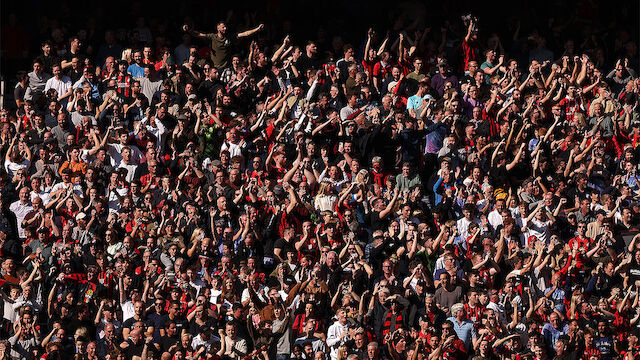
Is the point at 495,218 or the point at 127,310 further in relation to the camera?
the point at 495,218

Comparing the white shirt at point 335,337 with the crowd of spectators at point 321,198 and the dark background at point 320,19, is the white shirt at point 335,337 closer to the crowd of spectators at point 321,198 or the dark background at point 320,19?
the crowd of spectators at point 321,198

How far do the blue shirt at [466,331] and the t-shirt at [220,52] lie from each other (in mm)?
7166

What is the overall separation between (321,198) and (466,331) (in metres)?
3.44

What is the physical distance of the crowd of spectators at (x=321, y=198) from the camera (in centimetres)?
2198

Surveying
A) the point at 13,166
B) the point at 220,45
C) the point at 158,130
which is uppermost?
the point at 220,45

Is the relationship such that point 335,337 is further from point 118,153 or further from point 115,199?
point 118,153

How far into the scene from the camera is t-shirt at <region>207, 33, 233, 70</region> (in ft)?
87.6

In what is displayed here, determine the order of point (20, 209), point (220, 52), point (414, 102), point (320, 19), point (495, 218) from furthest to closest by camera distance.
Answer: point (320, 19) → point (220, 52) → point (414, 102) → point (20, 209) → point (495, 218)

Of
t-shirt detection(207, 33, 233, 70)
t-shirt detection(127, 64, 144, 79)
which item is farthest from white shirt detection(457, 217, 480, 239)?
t-shirt detection(127, 64, 144, 79)

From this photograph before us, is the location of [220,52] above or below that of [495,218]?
above

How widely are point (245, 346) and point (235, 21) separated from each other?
788 cm

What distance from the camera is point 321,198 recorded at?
939 inches

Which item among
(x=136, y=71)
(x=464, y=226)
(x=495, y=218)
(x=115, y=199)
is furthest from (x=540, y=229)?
(x=136, y=71)

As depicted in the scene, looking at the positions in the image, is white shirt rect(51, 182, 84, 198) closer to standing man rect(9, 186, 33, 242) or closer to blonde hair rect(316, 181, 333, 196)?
standing man rect(9, 186, 33, 242)
